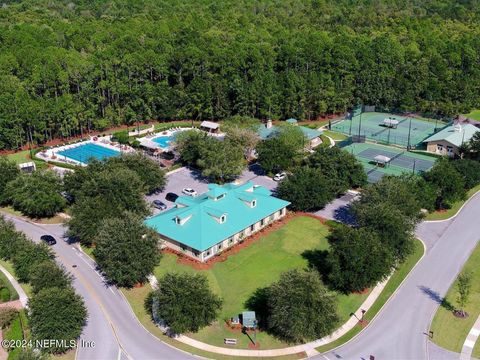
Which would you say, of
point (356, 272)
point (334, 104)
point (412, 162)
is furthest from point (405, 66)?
point (356, 272)

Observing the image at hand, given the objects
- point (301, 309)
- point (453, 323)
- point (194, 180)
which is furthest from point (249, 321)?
point (194, 180)

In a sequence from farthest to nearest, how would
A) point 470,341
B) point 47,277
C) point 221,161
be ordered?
point 221,161, point 47,277, point 470,341

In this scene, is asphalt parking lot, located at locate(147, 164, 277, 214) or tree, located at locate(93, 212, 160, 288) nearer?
tree, located at locate(93, 212, 160, 288)

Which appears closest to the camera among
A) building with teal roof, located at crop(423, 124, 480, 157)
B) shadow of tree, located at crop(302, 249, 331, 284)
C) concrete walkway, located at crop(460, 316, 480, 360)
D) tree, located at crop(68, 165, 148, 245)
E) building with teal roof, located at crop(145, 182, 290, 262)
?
concrete walkway, located at crop(460, 316, 480, 360)

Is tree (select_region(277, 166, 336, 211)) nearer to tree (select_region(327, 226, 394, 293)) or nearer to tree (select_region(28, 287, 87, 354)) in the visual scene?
tree (select_region(327, 226, 394, 293))

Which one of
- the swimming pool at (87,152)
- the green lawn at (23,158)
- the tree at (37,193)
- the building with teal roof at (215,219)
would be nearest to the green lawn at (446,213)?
the building with teal roof at (215,219)

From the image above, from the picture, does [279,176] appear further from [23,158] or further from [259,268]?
[23,158]

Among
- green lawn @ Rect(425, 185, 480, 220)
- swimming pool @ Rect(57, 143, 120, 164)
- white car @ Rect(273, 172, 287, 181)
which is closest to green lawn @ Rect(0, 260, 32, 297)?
swimming pool @ Rect(57, 143, 120, 164)
